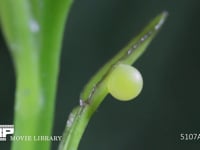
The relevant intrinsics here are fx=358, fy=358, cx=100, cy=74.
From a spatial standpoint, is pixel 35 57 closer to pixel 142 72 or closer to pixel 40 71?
pixel 40 71

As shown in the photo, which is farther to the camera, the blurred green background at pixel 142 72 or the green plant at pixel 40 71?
the blurred green background at pixel 142 72

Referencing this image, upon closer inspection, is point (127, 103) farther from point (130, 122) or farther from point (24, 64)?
point (24, 64)

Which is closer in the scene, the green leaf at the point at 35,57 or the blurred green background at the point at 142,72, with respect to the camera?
the green leaf at the point at 35,57

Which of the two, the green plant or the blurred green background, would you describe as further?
the blurred green background
